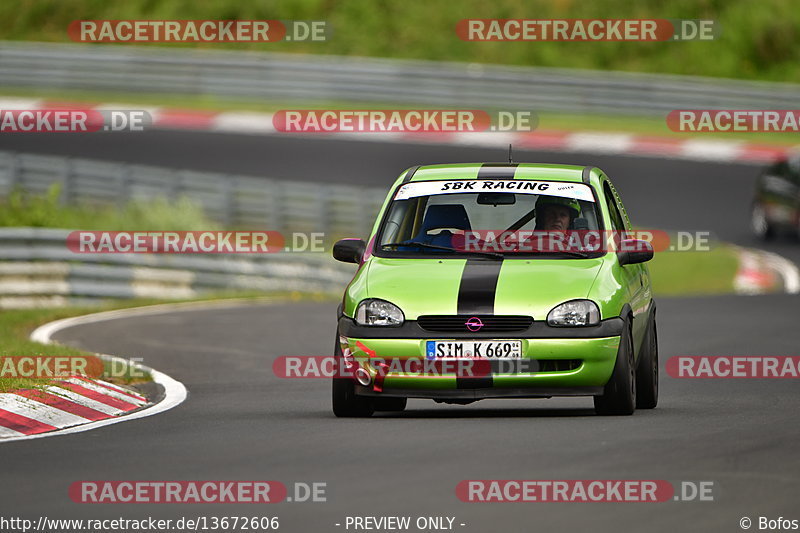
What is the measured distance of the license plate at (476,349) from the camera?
10.5 m

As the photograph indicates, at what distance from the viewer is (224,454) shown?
30.5ft

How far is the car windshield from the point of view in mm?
11320

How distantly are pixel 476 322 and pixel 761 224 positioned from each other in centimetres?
1833

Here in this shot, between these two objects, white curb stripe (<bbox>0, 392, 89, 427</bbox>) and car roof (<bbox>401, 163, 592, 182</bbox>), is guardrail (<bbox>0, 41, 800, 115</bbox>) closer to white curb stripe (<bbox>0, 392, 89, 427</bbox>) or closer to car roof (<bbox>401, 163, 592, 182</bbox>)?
car roof (<bbox>401, 163, 592, 182</bbox>)

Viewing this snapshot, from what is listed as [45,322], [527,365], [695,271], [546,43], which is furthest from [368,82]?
A: [527,365]

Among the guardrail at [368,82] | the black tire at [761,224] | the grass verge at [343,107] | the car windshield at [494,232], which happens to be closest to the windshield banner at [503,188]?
the car windshield at [494,232]

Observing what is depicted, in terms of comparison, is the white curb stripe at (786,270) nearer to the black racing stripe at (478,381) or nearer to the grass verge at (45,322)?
the grass verge at (45,322)

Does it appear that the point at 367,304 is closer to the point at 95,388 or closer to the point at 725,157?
the point at 95,388

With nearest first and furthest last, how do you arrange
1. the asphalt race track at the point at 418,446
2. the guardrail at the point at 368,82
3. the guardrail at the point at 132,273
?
1. the asphalt race track at the point at 418,446
2. the guardrail at the point at 132,273
3. the guardrail at the point at 368,82

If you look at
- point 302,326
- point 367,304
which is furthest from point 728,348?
point 367,304

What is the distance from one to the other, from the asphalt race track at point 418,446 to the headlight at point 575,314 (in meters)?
0.60

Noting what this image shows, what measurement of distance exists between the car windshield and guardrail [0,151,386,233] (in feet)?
58.6

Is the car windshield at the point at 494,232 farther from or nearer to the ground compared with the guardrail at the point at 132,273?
farther from the ground

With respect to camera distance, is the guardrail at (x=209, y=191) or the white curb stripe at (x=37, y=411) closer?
the white curb stripe at (x=37, y=411)
